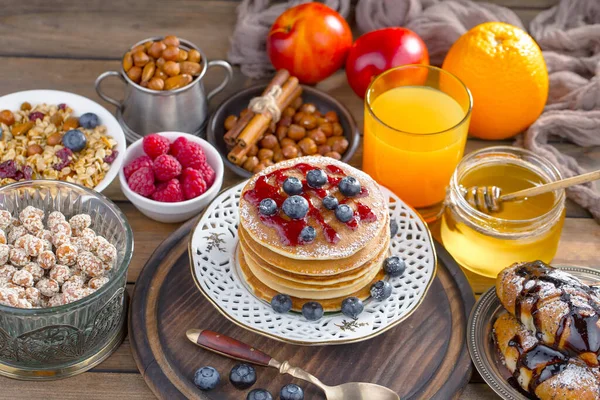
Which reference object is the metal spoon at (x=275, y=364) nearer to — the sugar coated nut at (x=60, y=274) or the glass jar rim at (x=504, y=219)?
the sugar coated nut at (x=60, y=274)

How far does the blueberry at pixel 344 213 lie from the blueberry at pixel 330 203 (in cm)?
1

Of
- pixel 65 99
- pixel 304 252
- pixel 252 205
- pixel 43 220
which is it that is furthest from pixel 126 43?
pixel 304 252

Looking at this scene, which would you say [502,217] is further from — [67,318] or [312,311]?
[67,318]

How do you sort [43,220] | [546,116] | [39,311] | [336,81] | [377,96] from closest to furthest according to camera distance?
[39,311] < [43,220] < [377,96] < [546,116] < [336,81]

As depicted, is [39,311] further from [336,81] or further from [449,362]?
[336,81]

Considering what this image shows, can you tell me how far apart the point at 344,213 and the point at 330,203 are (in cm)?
4

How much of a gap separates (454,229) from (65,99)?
118 cm

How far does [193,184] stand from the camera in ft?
6.97

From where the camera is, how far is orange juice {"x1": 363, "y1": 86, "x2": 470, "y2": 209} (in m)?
2.07

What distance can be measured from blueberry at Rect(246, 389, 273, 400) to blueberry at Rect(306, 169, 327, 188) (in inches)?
18.8

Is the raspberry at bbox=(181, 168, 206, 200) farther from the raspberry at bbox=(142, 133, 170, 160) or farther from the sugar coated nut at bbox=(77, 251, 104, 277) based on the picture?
the sugar coated nut at bbox=(77, 251, 104, 277)

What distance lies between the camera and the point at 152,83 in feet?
7.44

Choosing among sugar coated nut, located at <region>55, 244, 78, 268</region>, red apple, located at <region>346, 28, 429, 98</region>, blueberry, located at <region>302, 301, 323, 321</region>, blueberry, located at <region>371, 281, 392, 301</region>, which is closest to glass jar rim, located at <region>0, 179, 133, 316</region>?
sugar coated nut, located at <region>55, 244, 78, 268</region>

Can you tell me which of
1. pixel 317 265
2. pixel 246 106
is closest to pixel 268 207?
pixel 317 265
